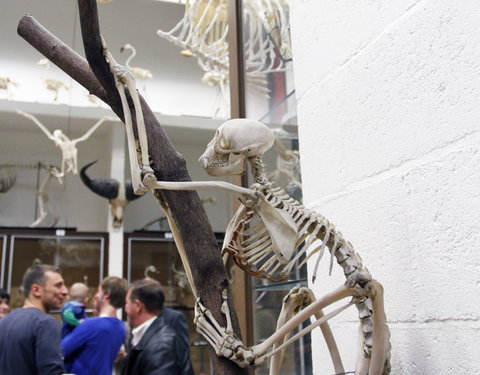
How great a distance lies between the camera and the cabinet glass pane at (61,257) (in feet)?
18.4

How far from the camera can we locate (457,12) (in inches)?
29.5

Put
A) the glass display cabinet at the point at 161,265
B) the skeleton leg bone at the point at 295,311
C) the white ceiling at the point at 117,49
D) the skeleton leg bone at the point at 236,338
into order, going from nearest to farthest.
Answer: the skeleton leg bone at the point at 236,338
the skeleton leg bone at the point at 295,311
the glass display cabinet at the point at 161,265
the white ceiling at the point at 117,49

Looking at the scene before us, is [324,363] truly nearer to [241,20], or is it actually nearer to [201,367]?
[241,20]

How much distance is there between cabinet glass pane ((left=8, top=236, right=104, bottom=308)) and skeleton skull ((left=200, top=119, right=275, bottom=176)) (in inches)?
207

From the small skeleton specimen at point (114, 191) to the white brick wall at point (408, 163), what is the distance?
16.6 feet

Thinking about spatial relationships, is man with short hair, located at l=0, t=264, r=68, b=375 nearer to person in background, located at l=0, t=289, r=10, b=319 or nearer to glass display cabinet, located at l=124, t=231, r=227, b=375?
person in background, located at l=0, t=289, r=10, b=319

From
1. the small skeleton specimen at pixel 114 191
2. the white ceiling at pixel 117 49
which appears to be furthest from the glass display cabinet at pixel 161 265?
the white ceiling at pixel 117 49

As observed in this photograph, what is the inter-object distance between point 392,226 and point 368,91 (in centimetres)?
23

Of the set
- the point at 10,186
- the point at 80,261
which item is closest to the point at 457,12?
the point at 80,261

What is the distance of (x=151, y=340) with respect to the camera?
236 centimetres

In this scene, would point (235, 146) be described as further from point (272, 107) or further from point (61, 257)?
point (61, 257)

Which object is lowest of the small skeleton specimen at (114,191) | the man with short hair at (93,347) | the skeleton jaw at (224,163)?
the man with short hair at (93,347)

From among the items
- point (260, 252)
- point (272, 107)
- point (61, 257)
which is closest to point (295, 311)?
point (260, 252)

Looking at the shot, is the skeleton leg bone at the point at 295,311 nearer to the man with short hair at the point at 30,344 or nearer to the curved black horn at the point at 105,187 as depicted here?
the man with short hair at the point at 30,344
